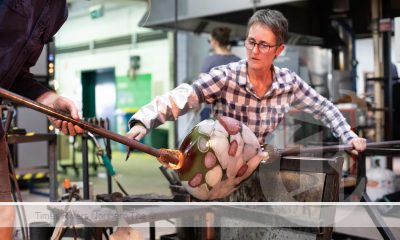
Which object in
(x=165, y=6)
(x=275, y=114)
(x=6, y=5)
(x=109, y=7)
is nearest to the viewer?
(x=6, y=5)

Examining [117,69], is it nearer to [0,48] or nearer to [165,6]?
[165,6]

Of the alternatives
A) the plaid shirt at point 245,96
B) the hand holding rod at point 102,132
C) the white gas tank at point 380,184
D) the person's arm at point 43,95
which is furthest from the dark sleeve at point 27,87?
the white gas tank at point 380,184

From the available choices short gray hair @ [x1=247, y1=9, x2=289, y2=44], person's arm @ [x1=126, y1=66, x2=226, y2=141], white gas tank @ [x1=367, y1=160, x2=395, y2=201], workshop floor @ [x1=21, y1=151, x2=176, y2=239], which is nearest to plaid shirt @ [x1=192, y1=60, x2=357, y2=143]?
person's arm @ [x1=126, y1=66, x2=226, y2=141]

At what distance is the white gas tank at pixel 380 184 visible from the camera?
13.6 feet

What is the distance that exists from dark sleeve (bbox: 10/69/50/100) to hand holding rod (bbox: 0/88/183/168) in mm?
287

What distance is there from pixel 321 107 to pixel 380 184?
2149 millimetres

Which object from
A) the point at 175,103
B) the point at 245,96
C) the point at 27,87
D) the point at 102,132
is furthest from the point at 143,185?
the point at 102,132

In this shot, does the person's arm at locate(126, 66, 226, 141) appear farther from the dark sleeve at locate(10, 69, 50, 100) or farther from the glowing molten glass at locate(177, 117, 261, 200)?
the dark sleeve at locate(10, 69, 50, 100)

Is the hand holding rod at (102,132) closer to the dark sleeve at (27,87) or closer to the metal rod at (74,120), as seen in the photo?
the metal rod at (74,120)

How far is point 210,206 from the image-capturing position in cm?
219

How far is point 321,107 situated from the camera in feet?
7.60

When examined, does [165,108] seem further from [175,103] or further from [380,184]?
[380,184]

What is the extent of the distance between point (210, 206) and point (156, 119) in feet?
2.03

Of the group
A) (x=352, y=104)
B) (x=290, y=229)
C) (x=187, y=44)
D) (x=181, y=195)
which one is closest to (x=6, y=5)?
(x=181, y=195)
